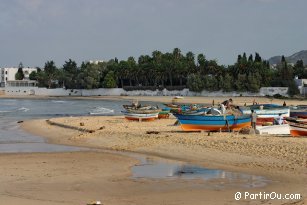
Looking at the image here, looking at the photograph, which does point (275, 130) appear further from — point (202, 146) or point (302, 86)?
point (302, 86)

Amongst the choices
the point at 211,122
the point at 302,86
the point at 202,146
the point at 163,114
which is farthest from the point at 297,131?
the point at 302,86

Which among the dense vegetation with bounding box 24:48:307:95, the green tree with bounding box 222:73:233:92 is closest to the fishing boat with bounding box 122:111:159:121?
the dense vegetation with bounding box 24:48:307:95

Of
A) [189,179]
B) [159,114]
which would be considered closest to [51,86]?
[159,114]

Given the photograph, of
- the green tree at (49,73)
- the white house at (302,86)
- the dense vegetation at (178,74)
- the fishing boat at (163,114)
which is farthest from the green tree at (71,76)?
the fishing boat at (163,114)

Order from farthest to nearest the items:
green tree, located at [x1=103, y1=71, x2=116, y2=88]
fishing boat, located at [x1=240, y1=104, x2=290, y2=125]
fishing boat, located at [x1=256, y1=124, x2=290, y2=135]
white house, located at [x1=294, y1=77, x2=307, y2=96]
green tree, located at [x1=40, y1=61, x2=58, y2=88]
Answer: green tree, located at [x1=40, y1=61, x2=58, y2=88] < green tree, located at [x1=103, y1=71, x2=116, y2=88] < white house, located at [x1=294, y1=77, x2=307, y2=96] < fishing boat, located at [x1=240, y1=104, x2=290, y2=125] < fishing boat, located at [x1=256, y1=124, x2=290, y2=135]

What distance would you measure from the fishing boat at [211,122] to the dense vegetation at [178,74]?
76734 millimetres

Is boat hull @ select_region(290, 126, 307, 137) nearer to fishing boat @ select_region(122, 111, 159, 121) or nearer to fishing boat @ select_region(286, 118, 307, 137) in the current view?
fishing boat @ select_region(286, 118, 307, 137)

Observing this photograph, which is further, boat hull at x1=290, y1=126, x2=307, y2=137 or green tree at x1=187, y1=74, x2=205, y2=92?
green tree at x1=187, y1=74, x2=205, y2=92

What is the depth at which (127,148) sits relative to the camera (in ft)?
79.0

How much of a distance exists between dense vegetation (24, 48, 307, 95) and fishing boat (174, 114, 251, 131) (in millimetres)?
76734

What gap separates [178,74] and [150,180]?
4917 inches

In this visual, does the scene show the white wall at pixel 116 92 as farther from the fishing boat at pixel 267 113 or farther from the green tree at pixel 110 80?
the fishing boat at pixel 267 113

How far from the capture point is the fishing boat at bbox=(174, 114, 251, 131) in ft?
90.0

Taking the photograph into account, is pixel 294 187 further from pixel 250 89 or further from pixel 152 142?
pixel 250 89
